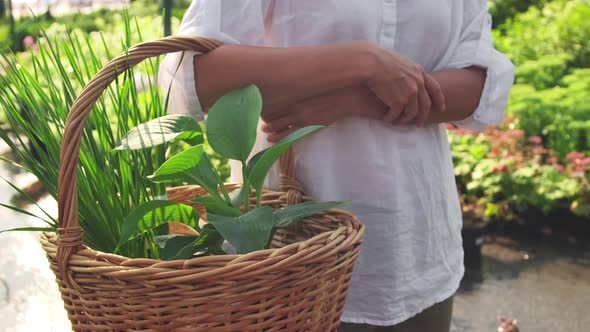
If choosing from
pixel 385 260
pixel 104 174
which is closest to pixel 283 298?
pixel 104 174

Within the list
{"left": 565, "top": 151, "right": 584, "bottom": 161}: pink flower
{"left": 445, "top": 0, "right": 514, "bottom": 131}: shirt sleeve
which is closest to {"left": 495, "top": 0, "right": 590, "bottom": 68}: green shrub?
{"left": 565, "top": 151, "right": 584, "bottom": 161}: pink flower

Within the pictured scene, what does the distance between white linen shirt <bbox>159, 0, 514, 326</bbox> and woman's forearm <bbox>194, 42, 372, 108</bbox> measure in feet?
0.21

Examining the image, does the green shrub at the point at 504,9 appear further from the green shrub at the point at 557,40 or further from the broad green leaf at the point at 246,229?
the broad green leaf at the point at 246,229

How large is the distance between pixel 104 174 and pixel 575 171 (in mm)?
3362

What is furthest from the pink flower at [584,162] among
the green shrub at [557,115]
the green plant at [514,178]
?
the green shrub at [557,115]

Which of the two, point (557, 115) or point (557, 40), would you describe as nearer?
point (557, 115)

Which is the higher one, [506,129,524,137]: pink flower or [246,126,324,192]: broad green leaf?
[246,126,324,192]: broad green leaf

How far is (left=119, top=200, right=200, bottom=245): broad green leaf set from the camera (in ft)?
3.25

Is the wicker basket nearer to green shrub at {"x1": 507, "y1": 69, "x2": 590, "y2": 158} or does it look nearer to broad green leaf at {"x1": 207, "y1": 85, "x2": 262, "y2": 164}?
broad green leaf at {"x1": 207, "y1": 85, "x2": 262, "y2": 164}

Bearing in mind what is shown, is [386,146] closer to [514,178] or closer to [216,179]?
[216,179]

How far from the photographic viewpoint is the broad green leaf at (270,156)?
39.6 inches

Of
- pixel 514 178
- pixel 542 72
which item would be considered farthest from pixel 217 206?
pixel 542 72

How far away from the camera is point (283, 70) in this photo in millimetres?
1191

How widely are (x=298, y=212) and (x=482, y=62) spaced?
0.56 m
